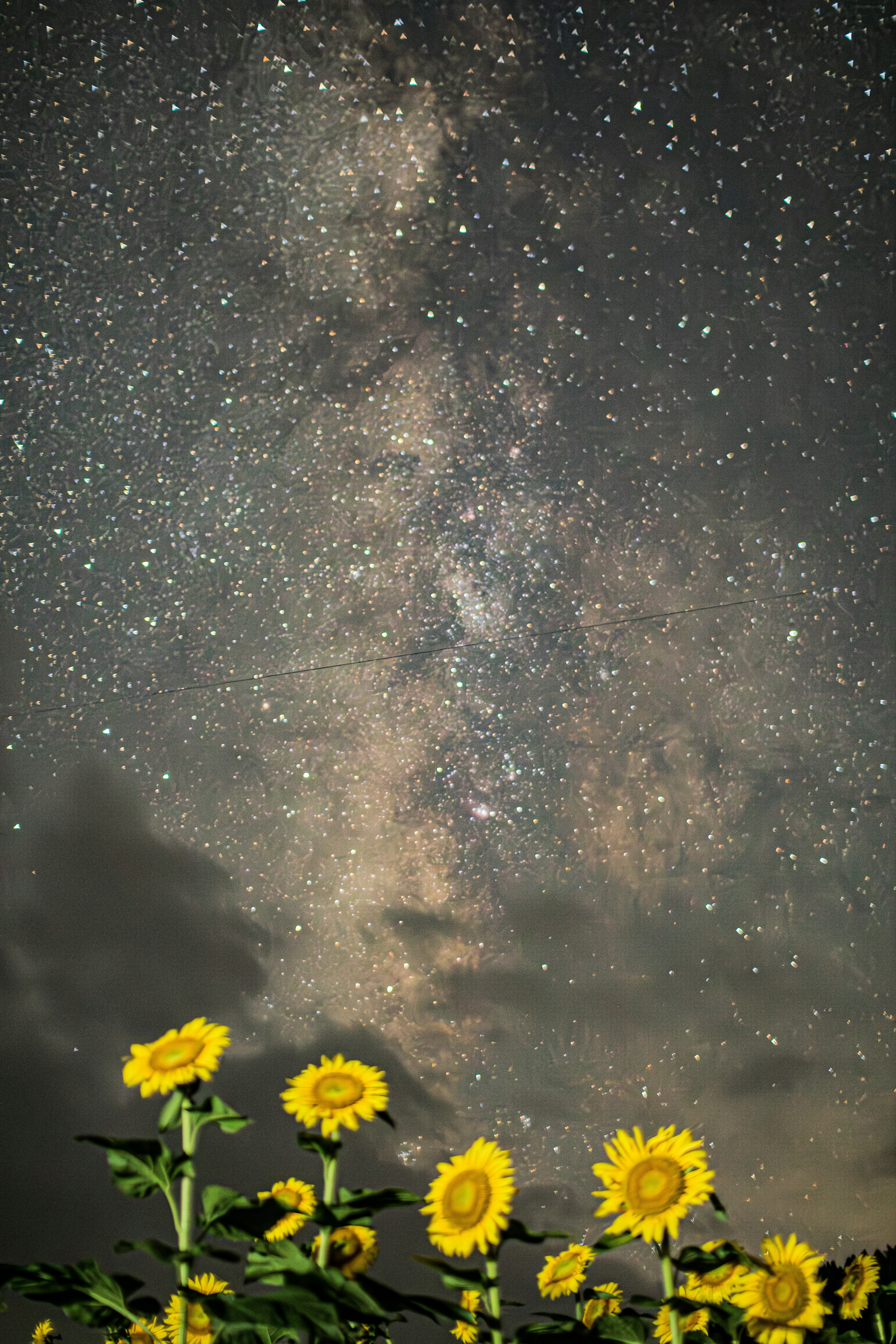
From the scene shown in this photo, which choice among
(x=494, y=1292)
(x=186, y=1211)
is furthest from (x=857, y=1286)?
(x=186, y=1211)

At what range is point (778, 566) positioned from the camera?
2350 mm

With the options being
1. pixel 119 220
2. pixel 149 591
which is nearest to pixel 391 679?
pixel 149 591

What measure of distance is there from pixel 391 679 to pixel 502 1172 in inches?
77.7

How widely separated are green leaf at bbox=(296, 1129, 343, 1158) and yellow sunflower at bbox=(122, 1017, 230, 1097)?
59 millimetres

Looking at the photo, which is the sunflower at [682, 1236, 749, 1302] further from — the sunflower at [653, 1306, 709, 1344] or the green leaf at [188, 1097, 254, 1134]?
the green leaf at [188, 1097, 254, 1134]

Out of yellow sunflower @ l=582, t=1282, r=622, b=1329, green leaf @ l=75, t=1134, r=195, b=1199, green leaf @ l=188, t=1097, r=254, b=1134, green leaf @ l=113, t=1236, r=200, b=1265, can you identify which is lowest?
yellow sunflower @ l=582, t=1282, r=622, b=1329

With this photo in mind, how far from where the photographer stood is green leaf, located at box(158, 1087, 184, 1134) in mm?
412

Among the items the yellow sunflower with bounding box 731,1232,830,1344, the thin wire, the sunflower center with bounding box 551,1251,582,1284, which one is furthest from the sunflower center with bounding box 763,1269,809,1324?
the thin wire

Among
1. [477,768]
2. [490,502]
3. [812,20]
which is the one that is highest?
[812,20]

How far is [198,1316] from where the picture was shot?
0.46 metres

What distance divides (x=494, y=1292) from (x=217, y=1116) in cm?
16

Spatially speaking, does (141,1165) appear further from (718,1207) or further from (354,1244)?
(718,1207)

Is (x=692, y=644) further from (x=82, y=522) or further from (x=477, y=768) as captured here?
(x=82, y=522)

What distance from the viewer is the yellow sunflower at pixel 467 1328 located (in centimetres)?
69
